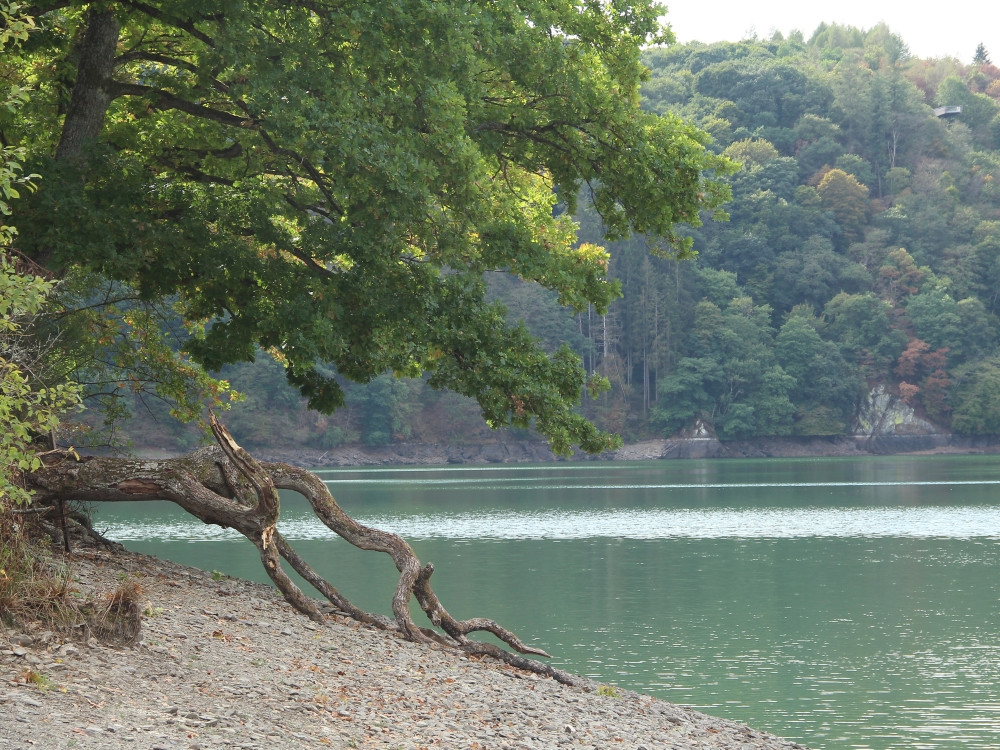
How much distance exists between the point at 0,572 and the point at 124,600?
1.07 meters

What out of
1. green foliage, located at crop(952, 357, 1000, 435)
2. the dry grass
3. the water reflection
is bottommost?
the water reflection

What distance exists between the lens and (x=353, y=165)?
13.0 m

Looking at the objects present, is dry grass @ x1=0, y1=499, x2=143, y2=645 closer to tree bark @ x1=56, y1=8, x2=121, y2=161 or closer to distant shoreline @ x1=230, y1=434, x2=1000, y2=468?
tree bark @ x1=56, y1=8, x2=121, y2=161

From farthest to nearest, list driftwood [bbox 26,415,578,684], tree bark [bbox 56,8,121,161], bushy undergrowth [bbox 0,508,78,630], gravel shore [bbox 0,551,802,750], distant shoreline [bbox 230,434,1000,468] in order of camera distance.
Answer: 1. distant shoreline [bbox 230,434,1000,468]
2. tree bark [bbox 56,8,121,161]
3. driftwood [bbox 26,415,578,684]
4. bushy undergrowth [bbox 0,508,78,630]
5. gravel shore [bbox 0,551,802,750]

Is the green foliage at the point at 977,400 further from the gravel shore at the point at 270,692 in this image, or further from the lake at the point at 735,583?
the gravel shore at the point at 270,692

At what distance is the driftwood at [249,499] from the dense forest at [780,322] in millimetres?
81386

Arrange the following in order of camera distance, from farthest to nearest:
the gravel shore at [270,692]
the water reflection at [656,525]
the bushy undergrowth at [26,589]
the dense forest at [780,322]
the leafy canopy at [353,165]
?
the dense forest at [780,322] < the water reflection at [656,525] < the leafy canopy at [353,165] < the bushy undergrowth at [26,589] < the gravel shore at [270,692]

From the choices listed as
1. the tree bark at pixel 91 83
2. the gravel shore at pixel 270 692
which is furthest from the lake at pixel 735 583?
the tree bark at pixel 91 83

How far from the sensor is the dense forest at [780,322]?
4279 inches

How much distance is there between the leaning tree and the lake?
5.14m

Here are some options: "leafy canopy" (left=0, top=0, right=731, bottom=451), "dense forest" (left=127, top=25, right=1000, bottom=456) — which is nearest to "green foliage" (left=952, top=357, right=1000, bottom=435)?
"dense forest" (left=127, top=25, right=1000, bottom=456)

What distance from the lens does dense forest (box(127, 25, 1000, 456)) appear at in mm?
108688

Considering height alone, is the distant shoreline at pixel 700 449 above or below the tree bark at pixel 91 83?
below

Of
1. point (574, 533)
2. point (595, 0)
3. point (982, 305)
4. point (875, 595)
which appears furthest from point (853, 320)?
point (595, 0)
